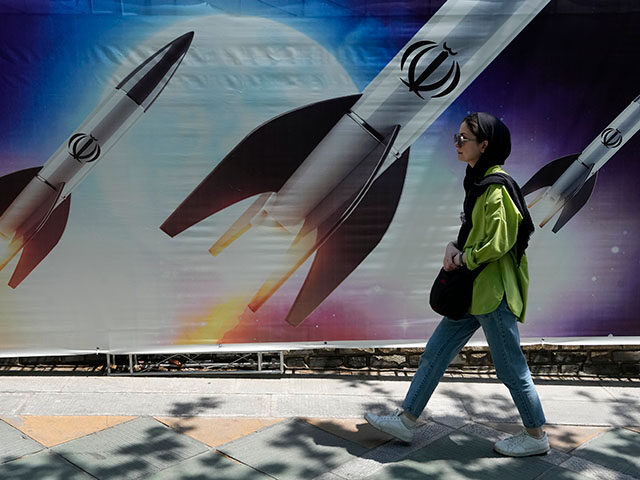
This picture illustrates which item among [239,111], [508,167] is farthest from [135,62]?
[508,167]

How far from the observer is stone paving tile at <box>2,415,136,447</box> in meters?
4.09

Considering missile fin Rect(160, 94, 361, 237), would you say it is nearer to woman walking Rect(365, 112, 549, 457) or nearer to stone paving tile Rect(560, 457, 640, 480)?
woman walking Rect(365, 112, 549, 457)

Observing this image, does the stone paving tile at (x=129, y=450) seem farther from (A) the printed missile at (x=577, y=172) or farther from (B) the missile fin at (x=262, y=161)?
(A) the printed missile at (x=577, y=172)

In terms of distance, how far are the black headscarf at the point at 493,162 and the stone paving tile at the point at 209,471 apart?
5.97ft

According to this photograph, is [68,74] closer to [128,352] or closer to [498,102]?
[128,352]

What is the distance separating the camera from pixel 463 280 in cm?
379

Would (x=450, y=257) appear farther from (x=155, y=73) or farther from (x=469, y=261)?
(x=155, y=73)

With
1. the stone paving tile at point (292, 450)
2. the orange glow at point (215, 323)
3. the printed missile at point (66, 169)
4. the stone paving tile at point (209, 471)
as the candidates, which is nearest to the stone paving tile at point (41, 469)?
the stone paving tile at point (209, 471)

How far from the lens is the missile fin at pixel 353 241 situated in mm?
5004

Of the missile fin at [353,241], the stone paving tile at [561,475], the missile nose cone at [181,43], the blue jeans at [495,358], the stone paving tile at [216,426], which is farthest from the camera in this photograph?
the missile fin at [353,241]

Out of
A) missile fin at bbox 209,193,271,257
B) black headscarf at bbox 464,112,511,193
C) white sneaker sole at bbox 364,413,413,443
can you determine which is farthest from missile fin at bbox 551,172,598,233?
missile fin at bbox 209,193,271,257

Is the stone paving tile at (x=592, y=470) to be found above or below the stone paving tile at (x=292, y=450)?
below

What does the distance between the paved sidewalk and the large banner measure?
1.24ft

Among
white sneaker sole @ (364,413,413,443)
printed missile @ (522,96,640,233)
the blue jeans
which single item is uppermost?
printed missile @ (522,96,640,233)
